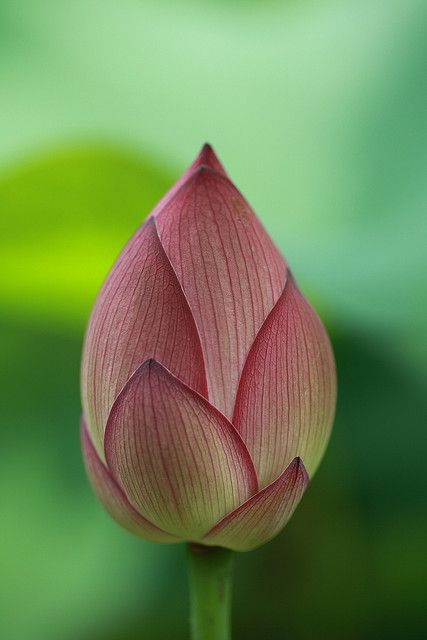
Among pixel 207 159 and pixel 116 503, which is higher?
pixel 207 159

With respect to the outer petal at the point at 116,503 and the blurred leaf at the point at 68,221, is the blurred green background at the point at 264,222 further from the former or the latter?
the outer petal at the point at 116,503

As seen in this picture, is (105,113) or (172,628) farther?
(105,113)

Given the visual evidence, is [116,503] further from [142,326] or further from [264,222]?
[264,222]

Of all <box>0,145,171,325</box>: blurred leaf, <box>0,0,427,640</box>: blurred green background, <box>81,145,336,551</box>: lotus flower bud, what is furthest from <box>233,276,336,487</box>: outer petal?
<box>0,145,171,325</box>: blurred leaf

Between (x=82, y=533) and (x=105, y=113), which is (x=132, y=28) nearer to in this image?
(x=105, y=113)

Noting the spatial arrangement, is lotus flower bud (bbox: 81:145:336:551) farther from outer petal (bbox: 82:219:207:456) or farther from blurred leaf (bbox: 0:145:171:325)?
blurred leaf (bbox: 0:145:171:325)

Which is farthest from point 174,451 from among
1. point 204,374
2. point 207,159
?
point 207,159

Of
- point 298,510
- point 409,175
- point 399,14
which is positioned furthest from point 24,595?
point 399,14
